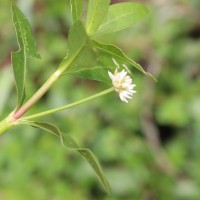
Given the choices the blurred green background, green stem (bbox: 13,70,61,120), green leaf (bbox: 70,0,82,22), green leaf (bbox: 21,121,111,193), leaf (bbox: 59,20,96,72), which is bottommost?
green leaf (bbox: 21,121,111,193)

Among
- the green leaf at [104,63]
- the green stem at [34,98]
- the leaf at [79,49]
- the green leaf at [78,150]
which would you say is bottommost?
the green leaf at [78,150]

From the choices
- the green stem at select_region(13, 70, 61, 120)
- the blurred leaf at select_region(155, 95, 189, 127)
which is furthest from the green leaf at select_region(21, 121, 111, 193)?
the blurred leaf at select_region(155, 95, 189, 127)

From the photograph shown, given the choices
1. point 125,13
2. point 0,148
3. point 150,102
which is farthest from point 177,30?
point 125,13

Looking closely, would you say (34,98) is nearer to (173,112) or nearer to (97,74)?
(97,74)

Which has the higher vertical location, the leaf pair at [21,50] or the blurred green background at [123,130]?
the blurred green background at [123,130]

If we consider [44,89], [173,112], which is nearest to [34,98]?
[44,89]

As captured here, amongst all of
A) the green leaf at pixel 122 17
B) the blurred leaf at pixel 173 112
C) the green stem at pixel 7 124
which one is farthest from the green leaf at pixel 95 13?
the blurred leaf at pixel 173 112

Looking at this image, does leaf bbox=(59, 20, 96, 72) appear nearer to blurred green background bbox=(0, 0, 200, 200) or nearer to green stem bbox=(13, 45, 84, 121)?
green stem bbox=(13, 45, 84, 121)

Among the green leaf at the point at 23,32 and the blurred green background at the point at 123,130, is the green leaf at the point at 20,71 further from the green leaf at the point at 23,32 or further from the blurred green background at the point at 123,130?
the blurred green background at the point at 123,130

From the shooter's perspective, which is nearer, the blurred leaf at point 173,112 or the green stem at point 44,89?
the green stem at point 44,89

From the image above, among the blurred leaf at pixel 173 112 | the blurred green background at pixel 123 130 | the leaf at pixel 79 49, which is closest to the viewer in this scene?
the leaf at pixel 79 49
